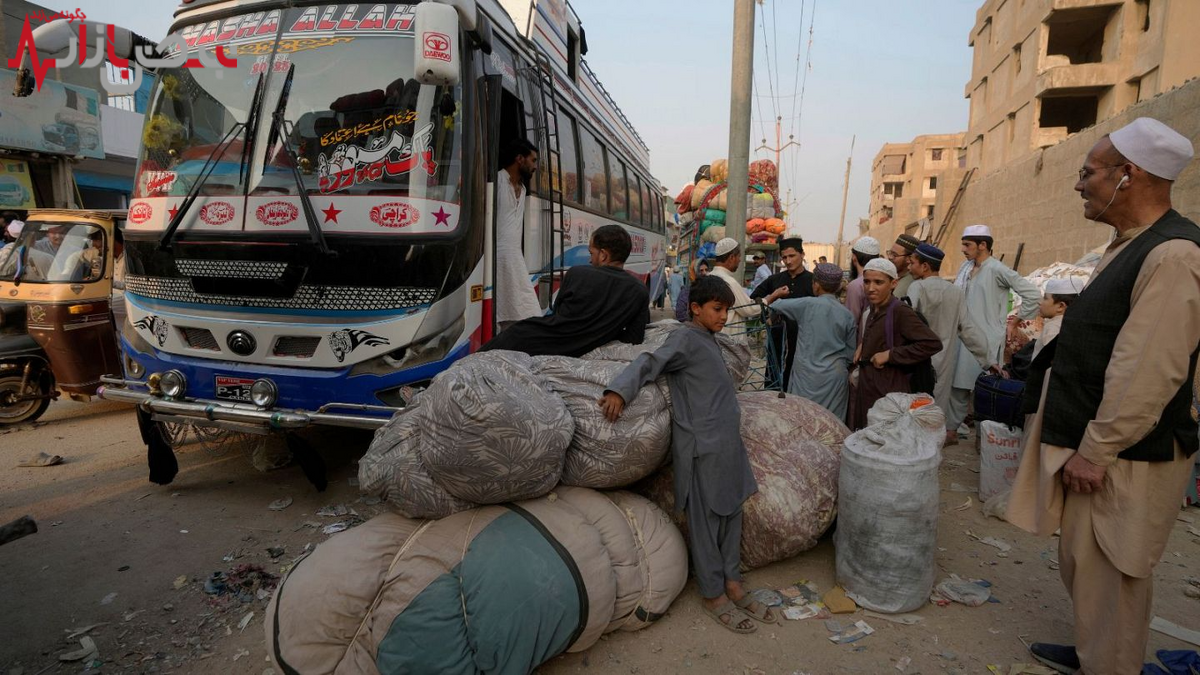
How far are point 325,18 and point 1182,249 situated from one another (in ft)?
14.6

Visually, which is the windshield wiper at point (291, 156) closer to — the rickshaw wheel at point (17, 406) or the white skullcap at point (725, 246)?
the white skullcap at point (725, 246)

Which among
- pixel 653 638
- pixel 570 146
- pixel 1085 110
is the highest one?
pixel 1085 110

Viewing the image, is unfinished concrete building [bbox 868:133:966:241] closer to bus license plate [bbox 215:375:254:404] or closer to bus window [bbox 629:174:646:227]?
bus window [bbox 629:174:646:227]

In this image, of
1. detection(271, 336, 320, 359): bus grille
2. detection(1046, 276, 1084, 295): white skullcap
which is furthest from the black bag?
detection(271, 336, 320, 359): bus grille

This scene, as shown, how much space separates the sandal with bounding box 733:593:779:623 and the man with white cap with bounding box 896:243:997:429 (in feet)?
9.17

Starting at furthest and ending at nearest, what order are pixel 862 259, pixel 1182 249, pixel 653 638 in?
pixel 862 259, pixel 653 638, pixel 1182 249

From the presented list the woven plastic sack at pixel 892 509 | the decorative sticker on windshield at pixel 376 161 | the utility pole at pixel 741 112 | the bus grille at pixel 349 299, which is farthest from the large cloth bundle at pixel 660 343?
the utility pole at pixel 741 112

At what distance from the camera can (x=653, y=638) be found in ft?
8.95

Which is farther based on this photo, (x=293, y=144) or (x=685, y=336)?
(x=293, y=144)

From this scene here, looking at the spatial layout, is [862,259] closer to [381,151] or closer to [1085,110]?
[381,151]

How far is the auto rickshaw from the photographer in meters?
5.80

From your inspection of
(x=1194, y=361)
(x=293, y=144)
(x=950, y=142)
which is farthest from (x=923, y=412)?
(x=950, y=142)

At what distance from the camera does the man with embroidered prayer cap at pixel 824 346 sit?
164 inches

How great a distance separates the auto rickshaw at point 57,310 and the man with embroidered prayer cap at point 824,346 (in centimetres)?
626
